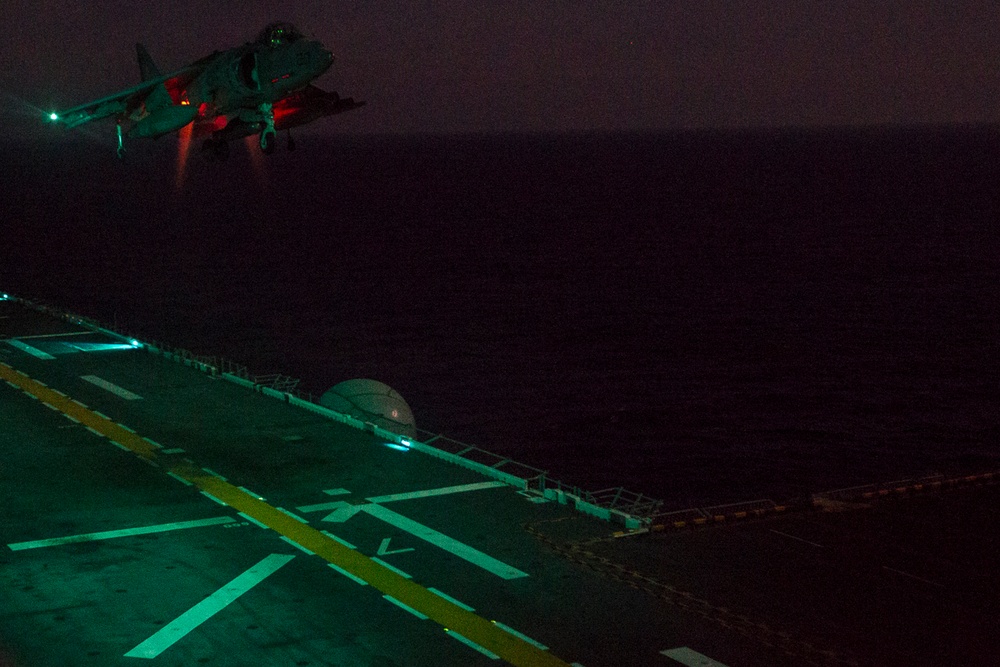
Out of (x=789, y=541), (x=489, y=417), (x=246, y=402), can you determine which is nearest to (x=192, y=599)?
(x=789, y=541)

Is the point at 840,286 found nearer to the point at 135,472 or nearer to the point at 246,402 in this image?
the point at 246,402

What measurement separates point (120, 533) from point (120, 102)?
1850 cm

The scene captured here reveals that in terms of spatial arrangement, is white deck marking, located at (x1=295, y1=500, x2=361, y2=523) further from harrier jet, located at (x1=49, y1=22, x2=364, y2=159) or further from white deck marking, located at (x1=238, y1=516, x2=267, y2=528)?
harrier jet, located at (x1=49, y1=22, x2=364, y2=159)

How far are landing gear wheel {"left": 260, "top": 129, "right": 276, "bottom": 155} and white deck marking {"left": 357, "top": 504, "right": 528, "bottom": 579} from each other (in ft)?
37.1

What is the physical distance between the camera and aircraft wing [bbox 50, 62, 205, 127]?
41812 millimetres

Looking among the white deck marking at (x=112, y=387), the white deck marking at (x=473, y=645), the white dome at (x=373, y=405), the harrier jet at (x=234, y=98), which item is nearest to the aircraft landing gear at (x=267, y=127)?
the harrier jet at (x=234, y=98)

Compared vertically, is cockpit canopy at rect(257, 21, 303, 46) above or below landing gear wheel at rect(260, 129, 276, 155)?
above

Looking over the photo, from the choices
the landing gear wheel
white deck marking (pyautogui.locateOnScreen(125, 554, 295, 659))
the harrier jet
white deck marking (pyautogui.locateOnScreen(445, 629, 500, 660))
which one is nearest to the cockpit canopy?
the harrier jet

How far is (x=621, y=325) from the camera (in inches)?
3438

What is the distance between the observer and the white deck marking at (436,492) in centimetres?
3553

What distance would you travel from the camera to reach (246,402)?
48.5 meters

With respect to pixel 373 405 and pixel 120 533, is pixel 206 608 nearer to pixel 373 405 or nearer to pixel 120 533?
pixel 120 533

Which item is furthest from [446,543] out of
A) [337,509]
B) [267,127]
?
[267,127]

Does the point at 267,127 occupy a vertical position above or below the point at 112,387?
above
